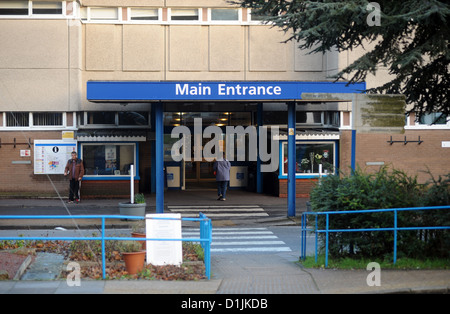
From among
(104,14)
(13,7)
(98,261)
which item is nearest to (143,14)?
(104,14)

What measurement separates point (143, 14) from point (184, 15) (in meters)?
1.67

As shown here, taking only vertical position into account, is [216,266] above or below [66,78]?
below

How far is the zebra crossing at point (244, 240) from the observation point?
12641 millimetres

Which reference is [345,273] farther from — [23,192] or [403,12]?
[23,192]

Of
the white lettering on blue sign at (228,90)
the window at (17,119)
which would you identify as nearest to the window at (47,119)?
the window at (17,119)

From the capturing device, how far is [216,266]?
1036 cm

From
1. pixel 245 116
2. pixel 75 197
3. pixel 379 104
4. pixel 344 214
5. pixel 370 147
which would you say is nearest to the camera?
pixel 344 214

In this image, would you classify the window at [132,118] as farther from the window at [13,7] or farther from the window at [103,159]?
the window at [13,7]

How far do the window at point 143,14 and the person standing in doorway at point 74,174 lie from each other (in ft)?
20.3

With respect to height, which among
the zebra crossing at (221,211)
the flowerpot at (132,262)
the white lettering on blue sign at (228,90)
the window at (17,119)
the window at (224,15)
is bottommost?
the zebra crossing at (221,211)

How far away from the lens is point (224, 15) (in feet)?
73.4

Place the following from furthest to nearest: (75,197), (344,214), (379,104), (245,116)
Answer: (245,116)
(75,197)
(379,104)
(344,214)

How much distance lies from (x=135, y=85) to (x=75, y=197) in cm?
619

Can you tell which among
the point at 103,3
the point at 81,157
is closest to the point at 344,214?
the point at 81,157
